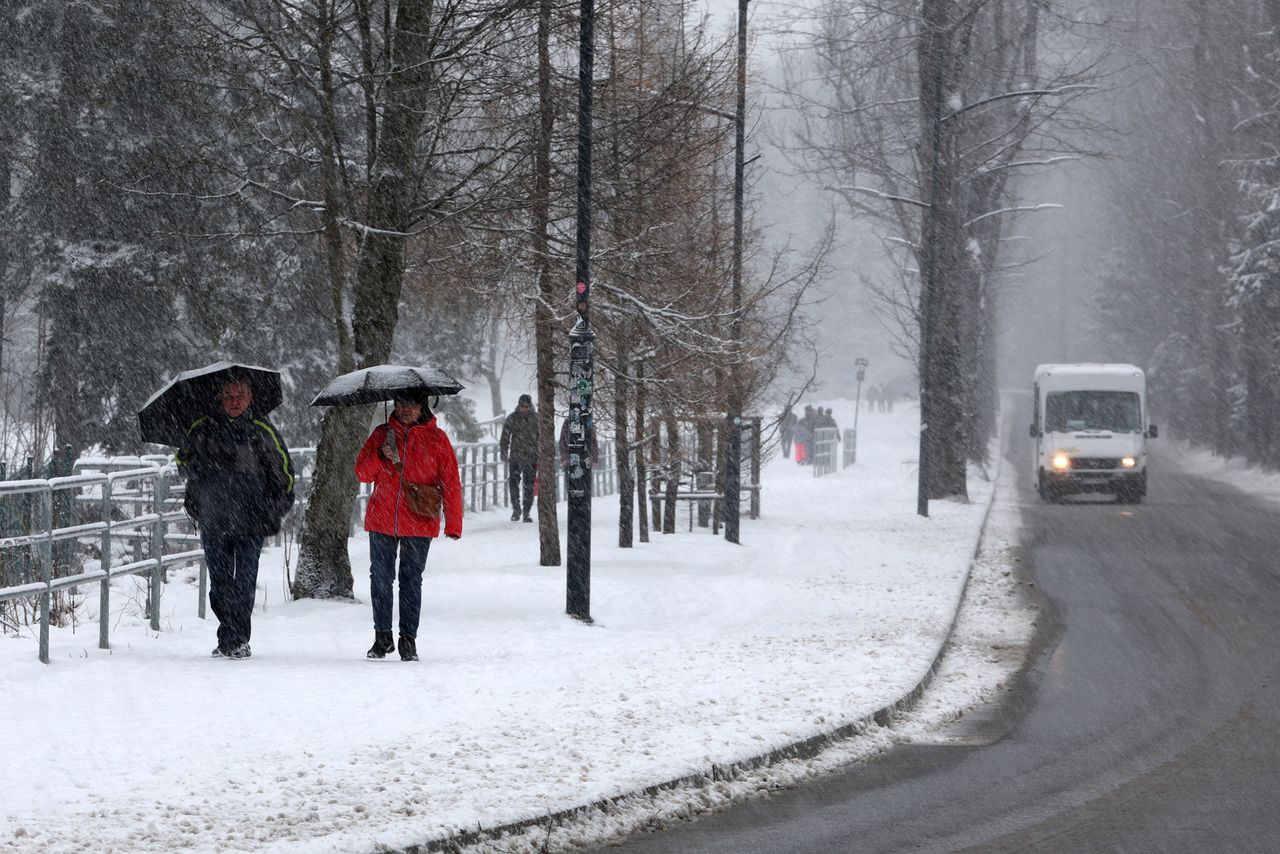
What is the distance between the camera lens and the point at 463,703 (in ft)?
28.8

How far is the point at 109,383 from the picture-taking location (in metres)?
25.7

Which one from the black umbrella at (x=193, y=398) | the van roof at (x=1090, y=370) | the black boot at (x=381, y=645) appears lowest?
the black boot at (x=381, y=645)

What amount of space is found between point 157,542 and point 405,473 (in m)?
2.44

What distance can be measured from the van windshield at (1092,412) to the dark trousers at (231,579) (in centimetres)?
2651

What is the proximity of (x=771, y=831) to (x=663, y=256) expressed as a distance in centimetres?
1159

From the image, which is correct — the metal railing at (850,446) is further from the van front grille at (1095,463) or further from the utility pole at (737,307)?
the utility pole at (737,307)

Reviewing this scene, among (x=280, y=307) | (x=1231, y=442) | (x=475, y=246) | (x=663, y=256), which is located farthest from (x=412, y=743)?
(x=1231, y=442)

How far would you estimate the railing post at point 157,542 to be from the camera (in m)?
11.1

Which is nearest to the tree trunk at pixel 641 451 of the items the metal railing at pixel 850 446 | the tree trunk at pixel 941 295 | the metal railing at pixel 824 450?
the tree trunk at pixel 941 295

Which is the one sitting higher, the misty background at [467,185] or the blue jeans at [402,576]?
the misty background at [467,185]

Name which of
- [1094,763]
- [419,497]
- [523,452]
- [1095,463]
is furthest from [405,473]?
[1095,463]

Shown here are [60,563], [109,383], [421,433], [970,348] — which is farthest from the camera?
[970,348]

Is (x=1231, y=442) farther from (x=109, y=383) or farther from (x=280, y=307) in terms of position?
A: (x=109, y=383)

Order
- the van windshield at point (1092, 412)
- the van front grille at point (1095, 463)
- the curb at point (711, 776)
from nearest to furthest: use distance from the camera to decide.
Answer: the curb at point (711, 776), the van front grille at point (1095, 463), the van windshield at point (1092, 412)
